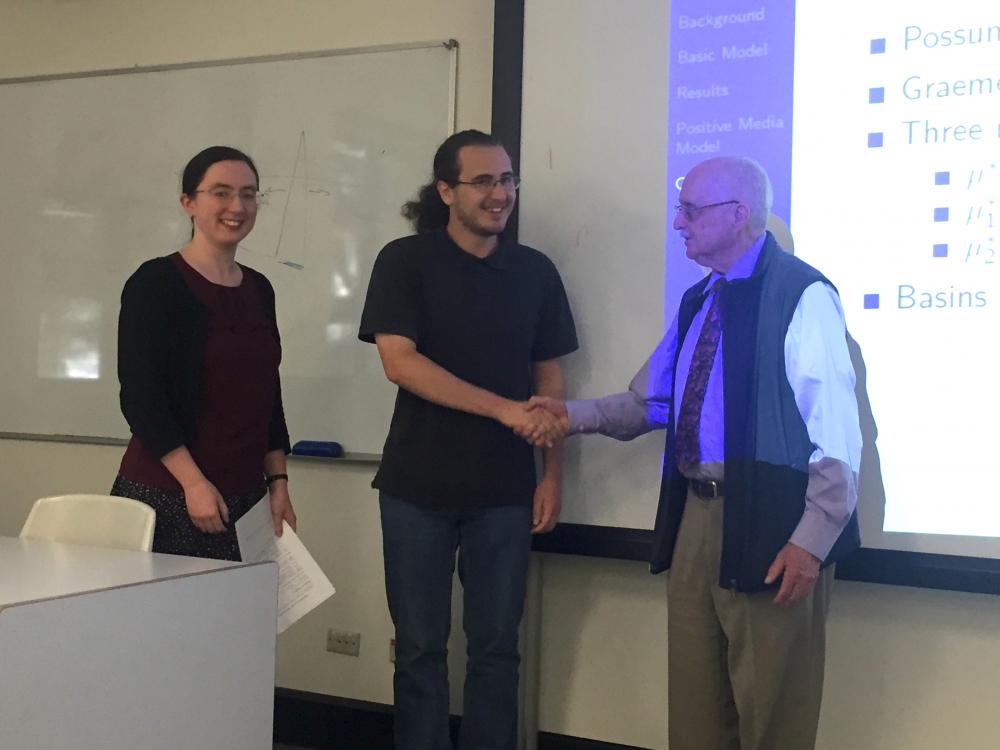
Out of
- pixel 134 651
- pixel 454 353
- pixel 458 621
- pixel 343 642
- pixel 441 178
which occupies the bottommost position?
pixel 343 642

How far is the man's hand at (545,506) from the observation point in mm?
2344

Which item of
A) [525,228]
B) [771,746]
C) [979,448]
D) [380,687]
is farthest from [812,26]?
[380,687]

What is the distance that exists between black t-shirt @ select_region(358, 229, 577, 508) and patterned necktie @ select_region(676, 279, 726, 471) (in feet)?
1.42

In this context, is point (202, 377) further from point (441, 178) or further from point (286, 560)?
point (441, 178)

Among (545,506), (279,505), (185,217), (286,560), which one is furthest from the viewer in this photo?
(185,217)

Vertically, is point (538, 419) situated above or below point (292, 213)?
below

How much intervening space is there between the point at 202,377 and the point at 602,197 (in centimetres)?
106

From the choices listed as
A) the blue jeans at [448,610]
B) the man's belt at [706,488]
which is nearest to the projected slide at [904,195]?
the man's belt at [706,488]

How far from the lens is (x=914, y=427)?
2131mm

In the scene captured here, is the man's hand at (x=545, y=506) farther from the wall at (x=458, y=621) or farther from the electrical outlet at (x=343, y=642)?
the electrical outlet at (x=343, y=642)

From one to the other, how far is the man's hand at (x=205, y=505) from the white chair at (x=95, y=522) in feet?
0.27

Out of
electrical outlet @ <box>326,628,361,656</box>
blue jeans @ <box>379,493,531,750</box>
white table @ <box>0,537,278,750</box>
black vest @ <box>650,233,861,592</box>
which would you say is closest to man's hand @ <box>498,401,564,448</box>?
blue jeans @ <box>379,493,531,750</box>

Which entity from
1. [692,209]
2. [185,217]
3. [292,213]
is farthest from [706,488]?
[185,217]

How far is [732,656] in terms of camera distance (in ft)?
6.13
